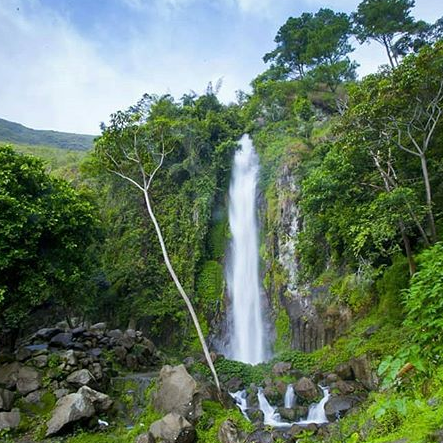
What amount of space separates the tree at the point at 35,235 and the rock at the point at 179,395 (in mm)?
4540

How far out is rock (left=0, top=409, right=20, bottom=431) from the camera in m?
8.88

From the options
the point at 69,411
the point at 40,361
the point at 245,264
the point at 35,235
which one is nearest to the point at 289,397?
the point at 69,411

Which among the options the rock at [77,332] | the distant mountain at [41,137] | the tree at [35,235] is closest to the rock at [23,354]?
the tree at [35,235]

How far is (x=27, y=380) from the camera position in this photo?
10406 millimetres

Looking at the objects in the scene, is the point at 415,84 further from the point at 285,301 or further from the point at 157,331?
the point at 157,331

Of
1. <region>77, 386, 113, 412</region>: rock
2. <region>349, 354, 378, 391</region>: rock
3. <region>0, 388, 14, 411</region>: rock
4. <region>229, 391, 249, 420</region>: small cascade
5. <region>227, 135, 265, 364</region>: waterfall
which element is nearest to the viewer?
<region>0, 388, 14, 411</region>: rock

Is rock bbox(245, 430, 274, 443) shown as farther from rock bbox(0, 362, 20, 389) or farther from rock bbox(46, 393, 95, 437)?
rock bbox(0, 362, 20, 389)

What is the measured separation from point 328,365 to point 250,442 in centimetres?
604

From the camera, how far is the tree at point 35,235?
1045 cm

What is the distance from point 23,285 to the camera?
1114 cm

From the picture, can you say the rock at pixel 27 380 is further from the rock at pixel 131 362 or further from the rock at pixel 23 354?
the rock at pixel 131 362

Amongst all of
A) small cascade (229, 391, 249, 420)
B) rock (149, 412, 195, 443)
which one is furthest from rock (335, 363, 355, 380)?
rock (149, 412, 195, 443)

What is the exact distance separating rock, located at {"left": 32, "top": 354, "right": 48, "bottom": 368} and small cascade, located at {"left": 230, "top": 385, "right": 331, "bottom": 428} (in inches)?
240

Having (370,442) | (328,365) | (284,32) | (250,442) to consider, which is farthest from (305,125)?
(370,442)
